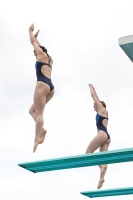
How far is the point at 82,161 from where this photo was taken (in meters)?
11.2

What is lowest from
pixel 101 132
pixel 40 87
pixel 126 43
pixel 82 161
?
pixel 82 161

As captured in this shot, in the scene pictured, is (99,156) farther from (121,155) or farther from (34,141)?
(34,141)

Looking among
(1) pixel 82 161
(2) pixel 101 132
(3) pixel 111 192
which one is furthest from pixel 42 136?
(3) pixel 111 192

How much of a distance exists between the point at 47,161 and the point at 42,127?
69cm

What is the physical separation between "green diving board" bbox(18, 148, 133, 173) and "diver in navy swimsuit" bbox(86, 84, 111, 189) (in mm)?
2081

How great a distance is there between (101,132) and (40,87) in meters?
3.06

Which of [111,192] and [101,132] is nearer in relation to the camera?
[101,132]

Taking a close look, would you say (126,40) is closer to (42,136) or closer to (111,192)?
(42,136)

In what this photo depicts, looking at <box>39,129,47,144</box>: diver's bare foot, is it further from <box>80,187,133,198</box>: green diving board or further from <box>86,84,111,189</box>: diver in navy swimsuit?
<box>80,187,133,198</box>: green diving board

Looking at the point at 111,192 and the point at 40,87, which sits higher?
the point at 40,87

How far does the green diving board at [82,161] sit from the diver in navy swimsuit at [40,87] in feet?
1.47

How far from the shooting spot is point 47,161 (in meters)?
11.1

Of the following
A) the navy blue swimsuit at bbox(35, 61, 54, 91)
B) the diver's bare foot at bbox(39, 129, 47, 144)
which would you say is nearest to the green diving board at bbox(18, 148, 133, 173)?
the diver's bare foot at bbox(39, 129, 47, 144)

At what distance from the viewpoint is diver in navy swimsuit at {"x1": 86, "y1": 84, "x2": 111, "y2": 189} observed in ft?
44.6
